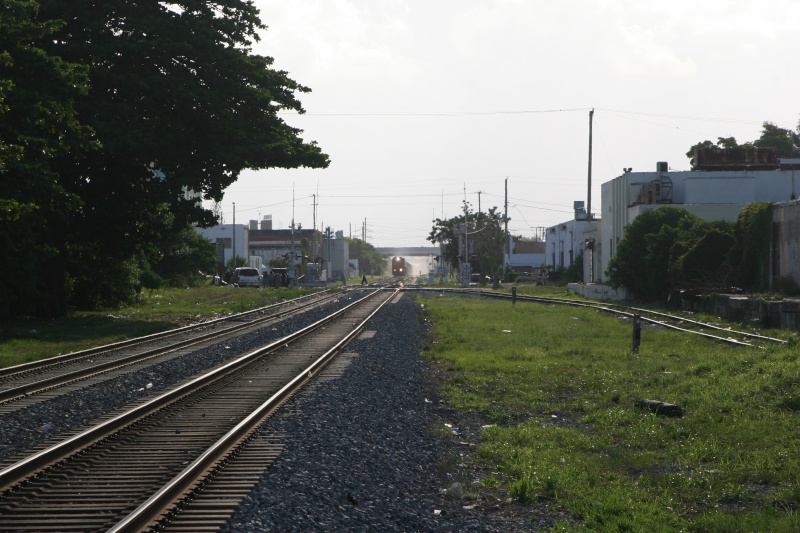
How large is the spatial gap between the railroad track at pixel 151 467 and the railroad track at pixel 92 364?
7.86ft

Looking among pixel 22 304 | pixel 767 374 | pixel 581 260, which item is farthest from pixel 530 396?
pixel 581 260

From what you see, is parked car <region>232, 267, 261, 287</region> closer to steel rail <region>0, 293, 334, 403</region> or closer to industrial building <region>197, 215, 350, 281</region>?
industrial building <region>197, 215, 350, 281</region>

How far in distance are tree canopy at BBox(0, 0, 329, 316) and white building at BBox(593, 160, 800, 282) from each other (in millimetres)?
33008

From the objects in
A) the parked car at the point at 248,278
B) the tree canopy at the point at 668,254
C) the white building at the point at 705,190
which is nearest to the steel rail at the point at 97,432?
the tree canopy at the point at 668,254

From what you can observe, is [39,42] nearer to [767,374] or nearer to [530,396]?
[530,396]

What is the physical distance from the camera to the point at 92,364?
1964 centimetres

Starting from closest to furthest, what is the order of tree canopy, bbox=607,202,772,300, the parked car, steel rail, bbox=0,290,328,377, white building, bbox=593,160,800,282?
1. steel rail, bbox=0,290,328,377
2. tree canopy, bbox=607,202,772,300
3. white building, bbox=593,160,800,282
4. the parked car

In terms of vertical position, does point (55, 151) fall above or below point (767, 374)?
above

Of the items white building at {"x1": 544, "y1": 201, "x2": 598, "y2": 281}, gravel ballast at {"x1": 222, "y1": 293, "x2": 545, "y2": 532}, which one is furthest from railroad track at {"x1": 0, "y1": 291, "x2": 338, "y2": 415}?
white building at {"x1": 544, "y1": 201, "x2": 598, "y2": 281}

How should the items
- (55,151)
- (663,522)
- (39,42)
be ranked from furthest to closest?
(39,42), (55,151), (663,522)

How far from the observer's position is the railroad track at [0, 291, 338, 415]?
15.2 metres

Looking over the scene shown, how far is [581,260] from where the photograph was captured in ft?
275

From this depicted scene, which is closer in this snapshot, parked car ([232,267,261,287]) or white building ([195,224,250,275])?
parked car ([232,267,261,287])

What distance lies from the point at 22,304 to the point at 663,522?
29049 millimetres
